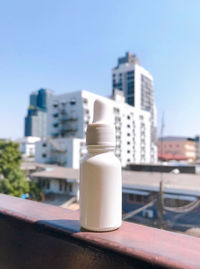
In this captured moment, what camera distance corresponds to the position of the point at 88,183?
372 millimetres

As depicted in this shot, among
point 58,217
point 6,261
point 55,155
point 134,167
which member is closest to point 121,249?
point 58,217

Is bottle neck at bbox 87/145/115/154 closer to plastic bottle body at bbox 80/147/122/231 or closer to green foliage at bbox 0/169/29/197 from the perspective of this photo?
plastic bottle body at bbox 80/147/122/231

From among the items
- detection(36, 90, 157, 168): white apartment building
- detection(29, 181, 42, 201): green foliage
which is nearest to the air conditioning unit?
detection(29, 181, 42, 201): green foliage

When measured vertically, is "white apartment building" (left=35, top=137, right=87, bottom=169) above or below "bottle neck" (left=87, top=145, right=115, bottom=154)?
below

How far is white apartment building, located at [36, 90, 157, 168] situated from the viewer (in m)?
15.9

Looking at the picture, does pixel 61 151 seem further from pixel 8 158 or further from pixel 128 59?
pixel 128 59

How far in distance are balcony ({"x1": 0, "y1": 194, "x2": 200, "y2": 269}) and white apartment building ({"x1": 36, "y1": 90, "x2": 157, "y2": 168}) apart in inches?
552

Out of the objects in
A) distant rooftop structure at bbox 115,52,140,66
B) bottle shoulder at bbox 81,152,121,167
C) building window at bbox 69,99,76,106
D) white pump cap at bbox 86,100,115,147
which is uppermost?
distant rooftop structure at bbox 115,52,140,66

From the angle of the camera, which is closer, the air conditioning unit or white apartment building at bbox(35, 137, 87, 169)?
the air conditioning unit

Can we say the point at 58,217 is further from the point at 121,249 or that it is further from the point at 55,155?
the point at 55,155

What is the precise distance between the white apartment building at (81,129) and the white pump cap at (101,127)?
46.2 feet

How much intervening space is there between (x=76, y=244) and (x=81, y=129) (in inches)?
696

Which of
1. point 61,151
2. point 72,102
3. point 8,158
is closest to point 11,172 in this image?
point 8,158

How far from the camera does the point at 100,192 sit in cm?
37
